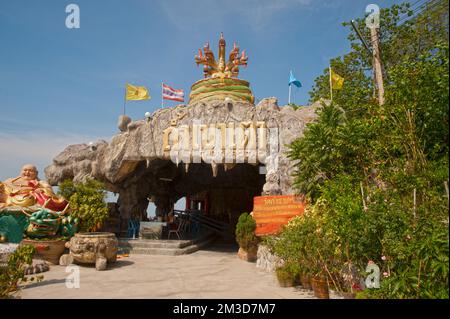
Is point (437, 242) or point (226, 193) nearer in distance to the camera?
point (437, 242)

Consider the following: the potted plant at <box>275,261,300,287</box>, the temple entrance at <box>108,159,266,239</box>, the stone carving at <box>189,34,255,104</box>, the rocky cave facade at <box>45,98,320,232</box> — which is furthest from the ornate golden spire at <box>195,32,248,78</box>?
the potted plant at <box>275,261,300,287</box>

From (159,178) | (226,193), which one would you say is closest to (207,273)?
(159,178)

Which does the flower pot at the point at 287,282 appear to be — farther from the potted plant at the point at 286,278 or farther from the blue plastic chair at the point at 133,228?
the blue plastic chair at the point at 133,228

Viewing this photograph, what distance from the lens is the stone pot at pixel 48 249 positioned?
27.7 ft

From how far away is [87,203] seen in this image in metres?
11.1

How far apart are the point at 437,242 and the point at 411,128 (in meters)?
2.34

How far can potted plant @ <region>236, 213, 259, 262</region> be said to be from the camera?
10117mm

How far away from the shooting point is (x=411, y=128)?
5441mm

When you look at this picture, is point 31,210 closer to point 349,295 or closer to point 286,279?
point 286,279

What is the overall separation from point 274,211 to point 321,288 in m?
3.81

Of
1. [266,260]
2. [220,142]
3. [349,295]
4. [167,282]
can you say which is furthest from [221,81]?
[349,295]

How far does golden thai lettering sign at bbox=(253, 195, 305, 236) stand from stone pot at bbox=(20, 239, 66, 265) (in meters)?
6.01

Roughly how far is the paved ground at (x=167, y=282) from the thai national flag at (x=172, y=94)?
24.2 ft

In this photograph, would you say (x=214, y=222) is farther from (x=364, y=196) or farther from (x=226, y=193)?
(x=364, y=196)
